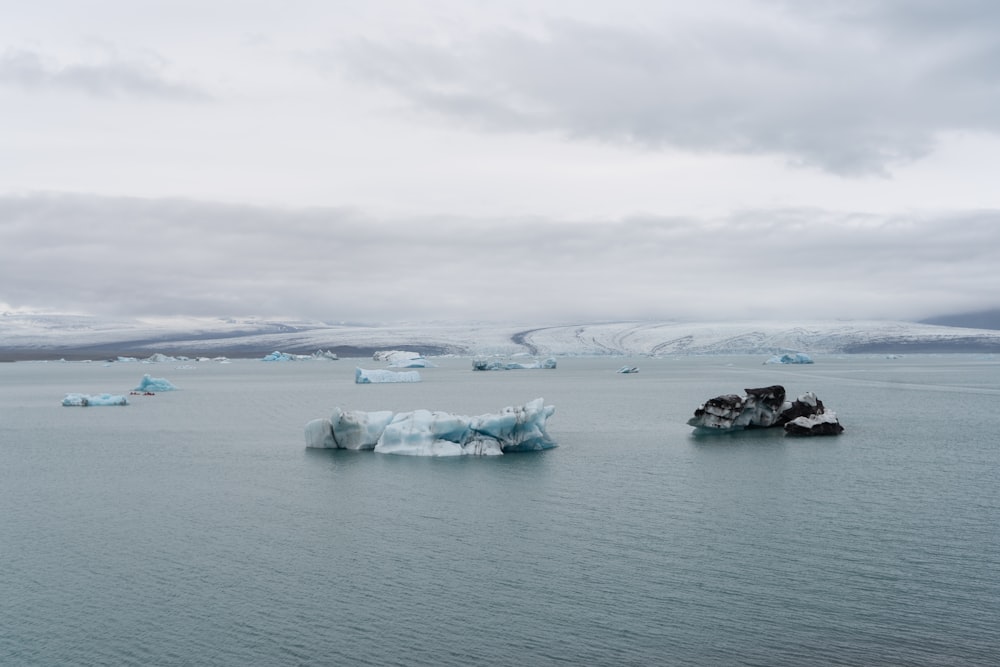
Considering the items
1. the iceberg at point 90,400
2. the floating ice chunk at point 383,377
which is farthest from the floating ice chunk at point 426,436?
the floating ice chunk at point 383,377

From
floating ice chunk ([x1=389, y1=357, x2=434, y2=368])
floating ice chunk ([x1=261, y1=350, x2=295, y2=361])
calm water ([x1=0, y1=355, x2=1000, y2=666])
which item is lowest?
calm water ([x1=0, y1=355, x2=1000, y2=666])

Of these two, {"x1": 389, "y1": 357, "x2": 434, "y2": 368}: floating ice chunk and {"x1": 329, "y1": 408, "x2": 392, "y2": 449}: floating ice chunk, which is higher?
{"x1": 389, "y1": 357, "x2": 434, "y2": 368}: floating ice chunk

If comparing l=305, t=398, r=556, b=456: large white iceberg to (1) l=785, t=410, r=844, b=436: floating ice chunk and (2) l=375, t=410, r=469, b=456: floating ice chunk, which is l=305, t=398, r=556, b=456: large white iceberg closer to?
(2) l=375, t=410, r=469, b=456: floating ice chunk

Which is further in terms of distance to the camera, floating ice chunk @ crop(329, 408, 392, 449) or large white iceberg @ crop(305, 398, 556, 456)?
floating ice chunk @ crop(329, 408, 392, 449)

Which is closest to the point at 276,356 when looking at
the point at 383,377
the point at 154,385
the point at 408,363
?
the point at 408,363

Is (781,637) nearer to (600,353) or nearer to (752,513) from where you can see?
(752,513)

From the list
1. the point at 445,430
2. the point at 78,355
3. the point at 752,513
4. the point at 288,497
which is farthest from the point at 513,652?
the point at 78,355

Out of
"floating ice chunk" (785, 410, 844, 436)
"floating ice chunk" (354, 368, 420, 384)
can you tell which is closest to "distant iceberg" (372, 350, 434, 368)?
"floating ice chunk" (354, 368, 420, 384)

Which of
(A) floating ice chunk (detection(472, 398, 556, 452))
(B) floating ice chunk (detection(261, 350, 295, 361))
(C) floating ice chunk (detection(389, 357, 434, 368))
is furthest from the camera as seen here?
(B) floating ice chunk (detection(261, 350, 295, 361))
